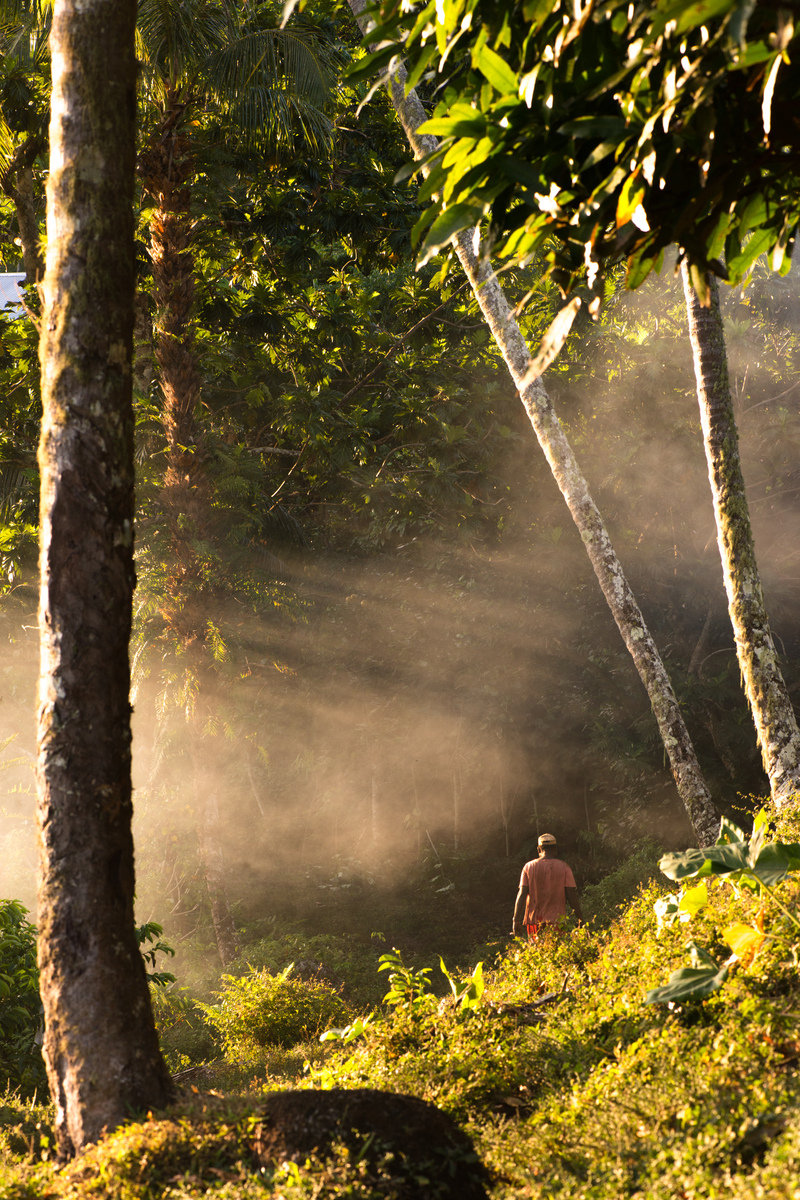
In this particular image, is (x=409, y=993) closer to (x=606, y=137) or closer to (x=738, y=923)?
(x=738, y=923)

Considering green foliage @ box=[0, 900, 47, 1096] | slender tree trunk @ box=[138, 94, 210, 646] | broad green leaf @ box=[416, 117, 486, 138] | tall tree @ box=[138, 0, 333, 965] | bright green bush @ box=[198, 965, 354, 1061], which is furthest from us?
slender tree trunk @ box=[138, 94, 210, 646]

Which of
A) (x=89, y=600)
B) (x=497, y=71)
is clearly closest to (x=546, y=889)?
(x=89, y=600)

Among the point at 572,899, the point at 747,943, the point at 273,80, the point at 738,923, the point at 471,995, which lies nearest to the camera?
the point at 747,943

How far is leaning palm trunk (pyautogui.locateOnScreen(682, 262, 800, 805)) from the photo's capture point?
698 centimetres

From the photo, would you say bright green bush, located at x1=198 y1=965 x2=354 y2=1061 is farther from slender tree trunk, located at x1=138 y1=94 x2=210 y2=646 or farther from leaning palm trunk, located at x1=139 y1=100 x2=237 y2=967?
slender tree trunk, located at x1=138 y1=94 x2=210 y2=646

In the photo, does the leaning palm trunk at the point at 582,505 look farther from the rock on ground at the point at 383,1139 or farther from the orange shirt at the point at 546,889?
the rock on ground at the point at 383,1139

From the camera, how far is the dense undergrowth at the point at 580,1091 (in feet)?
8.50

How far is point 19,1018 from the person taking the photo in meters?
7.15

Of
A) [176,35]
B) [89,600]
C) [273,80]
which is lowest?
[89,600]

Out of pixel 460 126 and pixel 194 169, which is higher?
pixel 194 169

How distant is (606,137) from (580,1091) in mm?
3575

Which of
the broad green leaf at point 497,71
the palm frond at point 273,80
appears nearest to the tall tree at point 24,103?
the palm frond at point 273,80

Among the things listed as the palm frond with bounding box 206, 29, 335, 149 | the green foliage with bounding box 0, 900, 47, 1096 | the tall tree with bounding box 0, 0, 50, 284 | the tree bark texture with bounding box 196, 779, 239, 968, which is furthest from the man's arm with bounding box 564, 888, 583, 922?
the tall tree with bounding box 0, 0, 50, 284

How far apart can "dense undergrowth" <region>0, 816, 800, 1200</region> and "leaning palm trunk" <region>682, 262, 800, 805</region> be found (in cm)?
242
